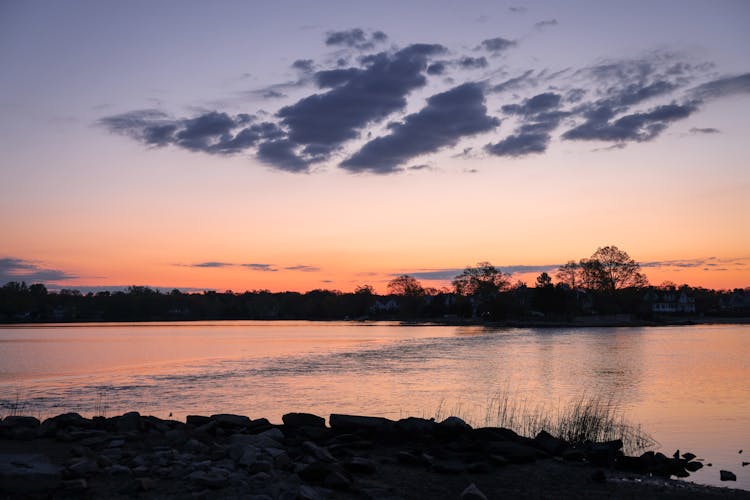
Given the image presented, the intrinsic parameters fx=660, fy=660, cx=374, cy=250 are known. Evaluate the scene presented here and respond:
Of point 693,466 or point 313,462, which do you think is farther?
point 693,466

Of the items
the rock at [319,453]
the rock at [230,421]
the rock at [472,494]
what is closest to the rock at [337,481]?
the rock at [319,453]

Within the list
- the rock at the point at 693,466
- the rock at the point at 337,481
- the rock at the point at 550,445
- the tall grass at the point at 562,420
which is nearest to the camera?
the rock at the point at 337,481

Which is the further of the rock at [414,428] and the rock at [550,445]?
the rock at [414,428]

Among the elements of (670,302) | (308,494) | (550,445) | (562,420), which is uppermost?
(670,302)

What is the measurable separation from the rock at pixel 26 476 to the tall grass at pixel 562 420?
1286 cm

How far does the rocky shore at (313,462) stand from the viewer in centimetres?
1129

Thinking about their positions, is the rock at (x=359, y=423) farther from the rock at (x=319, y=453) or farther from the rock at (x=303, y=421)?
the rock at (x=319, y=453)

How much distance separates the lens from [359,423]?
55.5ft

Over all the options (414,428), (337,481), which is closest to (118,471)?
(337,481)

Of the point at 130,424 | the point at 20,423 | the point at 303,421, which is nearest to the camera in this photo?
the point at 130,424

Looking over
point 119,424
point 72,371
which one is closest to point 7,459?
point 119,424

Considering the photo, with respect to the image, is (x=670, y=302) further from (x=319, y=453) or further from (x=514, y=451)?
(x=319, y=453)

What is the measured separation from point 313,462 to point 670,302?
197504 mm

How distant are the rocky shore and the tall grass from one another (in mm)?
2378
